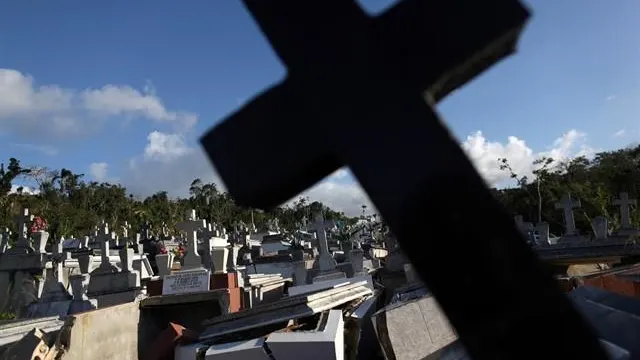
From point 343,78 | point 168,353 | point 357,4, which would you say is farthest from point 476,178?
point 168,353

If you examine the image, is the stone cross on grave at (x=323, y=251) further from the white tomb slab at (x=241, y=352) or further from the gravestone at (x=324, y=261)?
the white tomb slab at (x=241, y=352)

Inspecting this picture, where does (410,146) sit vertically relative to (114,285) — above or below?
below

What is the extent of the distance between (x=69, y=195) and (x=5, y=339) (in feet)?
212

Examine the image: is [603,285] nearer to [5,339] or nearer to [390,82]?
[390,82]

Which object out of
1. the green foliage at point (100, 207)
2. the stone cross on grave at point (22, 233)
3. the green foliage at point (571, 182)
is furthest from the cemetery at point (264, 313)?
the green foliage at point (571, 182)

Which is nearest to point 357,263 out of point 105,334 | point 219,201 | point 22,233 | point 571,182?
point 105,334

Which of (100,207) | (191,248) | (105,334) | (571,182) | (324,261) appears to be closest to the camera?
(105,334)

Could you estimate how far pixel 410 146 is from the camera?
1.18 meters

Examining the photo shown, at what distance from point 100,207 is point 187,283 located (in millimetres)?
58051

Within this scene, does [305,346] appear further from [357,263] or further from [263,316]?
[357,263]

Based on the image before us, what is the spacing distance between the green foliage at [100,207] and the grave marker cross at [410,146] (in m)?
28.1

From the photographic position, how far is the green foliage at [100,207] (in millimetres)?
39347

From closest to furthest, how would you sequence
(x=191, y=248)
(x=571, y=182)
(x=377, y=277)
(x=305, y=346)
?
1. (x=305, y=346)
2. (x=191, y=248)
3. (x=377, y=277)
4. (x=571, y=182)

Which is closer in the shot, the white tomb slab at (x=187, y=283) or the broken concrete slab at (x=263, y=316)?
the broken concrete slab at (x=263, y=316)
